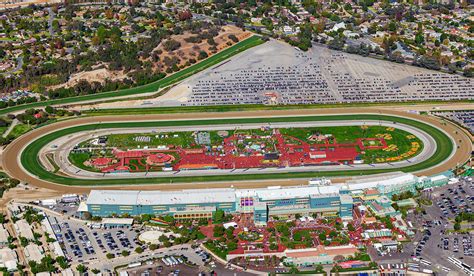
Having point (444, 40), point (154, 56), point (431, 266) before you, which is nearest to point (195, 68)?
point (154, 56)

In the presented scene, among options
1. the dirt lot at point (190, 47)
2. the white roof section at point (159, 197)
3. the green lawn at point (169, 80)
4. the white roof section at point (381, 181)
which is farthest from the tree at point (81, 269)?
the dirt lot at point (190, 47)

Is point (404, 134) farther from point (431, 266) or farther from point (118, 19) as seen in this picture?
point (118, 19)

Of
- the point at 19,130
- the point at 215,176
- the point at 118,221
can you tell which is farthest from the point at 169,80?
the point at 118,221

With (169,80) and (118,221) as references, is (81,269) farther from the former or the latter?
(169,80)

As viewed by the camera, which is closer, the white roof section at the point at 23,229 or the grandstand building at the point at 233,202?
the white roof section at the point at 23,229

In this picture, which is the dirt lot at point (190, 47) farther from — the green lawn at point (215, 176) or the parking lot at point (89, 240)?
the parking lot at point (89, 240)

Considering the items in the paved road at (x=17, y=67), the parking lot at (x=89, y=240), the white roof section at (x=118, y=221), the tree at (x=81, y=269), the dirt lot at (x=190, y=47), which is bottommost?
the parking lot at (x=89, y=240)

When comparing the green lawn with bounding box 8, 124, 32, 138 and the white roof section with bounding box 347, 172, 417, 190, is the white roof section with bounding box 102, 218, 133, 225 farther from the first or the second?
the green lawn with bounding box 8, 124, 32, 138

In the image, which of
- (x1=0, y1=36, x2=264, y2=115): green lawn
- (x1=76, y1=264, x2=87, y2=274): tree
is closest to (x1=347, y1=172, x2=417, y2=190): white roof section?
(x1=76, y1=264, x2=87, y2=274): tree
